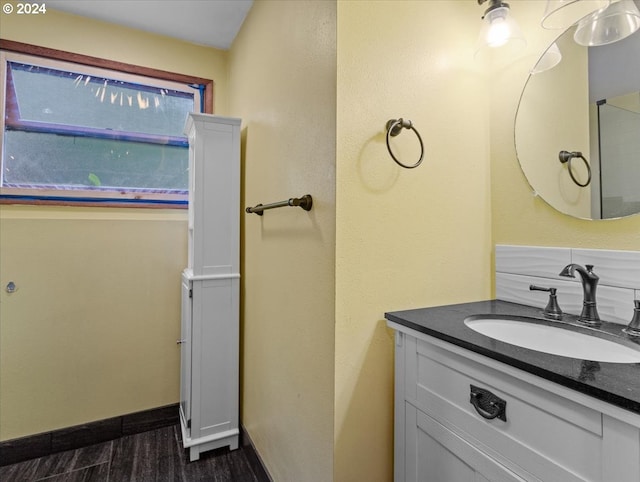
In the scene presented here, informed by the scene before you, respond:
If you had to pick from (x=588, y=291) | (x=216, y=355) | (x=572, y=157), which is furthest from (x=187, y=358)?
(x=572, y=157)

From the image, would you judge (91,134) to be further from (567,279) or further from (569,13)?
(567,279)

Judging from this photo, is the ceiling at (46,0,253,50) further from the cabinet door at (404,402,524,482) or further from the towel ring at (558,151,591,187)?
the cabinet door at (404,402,524,482)

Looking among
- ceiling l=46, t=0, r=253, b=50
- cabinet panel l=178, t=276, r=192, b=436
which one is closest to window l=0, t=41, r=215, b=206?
ceiling l=46, t=0, r=253, b=50

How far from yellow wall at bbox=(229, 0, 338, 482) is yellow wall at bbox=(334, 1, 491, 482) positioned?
0.05 m

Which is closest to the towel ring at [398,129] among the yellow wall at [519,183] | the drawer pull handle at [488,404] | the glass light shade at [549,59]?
the yellow wall at [519,183]

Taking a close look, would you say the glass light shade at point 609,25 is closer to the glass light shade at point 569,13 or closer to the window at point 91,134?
the glass light shade at point 569,13

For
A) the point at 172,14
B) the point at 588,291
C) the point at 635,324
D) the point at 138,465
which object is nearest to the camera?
the point at 635,324

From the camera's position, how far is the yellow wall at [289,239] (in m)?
1.03

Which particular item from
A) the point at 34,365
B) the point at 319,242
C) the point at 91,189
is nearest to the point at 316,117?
the point at 319,242

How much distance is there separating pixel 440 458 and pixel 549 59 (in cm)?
129

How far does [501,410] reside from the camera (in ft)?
2.31

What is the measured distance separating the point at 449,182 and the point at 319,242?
53cm

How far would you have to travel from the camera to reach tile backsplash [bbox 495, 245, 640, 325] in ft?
3.02

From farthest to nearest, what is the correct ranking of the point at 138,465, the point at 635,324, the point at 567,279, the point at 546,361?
the point at 138,465
the point at 567,279
the point at 635,324
the point at 546,361
